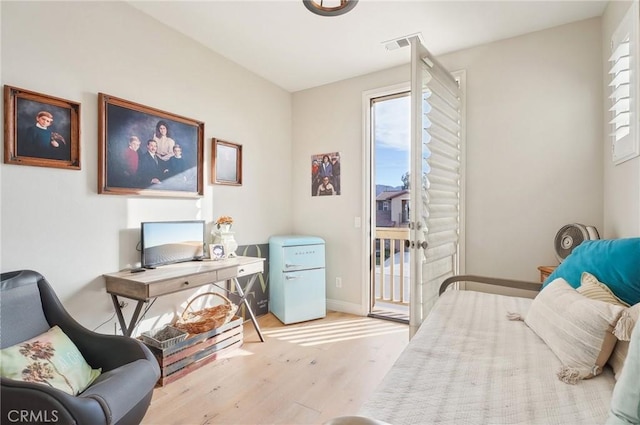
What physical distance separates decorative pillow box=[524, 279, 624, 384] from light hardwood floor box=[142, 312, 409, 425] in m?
1.15

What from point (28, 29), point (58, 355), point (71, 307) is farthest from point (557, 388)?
point (28, 29)

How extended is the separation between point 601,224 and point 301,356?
101 inches

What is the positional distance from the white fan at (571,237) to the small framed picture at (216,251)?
269 cm

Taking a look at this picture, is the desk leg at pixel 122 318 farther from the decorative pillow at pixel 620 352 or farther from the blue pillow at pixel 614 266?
the blue pillow at pixel 614 266

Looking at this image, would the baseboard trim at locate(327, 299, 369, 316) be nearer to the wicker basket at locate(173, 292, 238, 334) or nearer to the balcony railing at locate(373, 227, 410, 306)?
the balcony railing at locate(373, 227, 410, 306)

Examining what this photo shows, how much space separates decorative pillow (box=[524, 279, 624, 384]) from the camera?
1083mm

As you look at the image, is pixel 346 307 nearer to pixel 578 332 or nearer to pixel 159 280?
pixel 159 280

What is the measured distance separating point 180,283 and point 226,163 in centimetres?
134

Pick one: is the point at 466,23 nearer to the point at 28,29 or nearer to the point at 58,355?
the point at 28,29

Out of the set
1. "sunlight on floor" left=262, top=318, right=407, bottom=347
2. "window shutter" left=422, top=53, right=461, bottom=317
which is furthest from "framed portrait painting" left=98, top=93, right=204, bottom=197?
"window shutter" left=422, top=53, right=461, bottom=317

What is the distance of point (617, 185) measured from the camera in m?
2.03

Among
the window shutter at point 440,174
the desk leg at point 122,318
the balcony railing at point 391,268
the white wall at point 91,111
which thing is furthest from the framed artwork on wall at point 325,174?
the desk leg at point 122,318

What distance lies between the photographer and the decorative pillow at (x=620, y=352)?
104 centimetres

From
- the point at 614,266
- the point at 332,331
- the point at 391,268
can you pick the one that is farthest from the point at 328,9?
the point at 391,268
